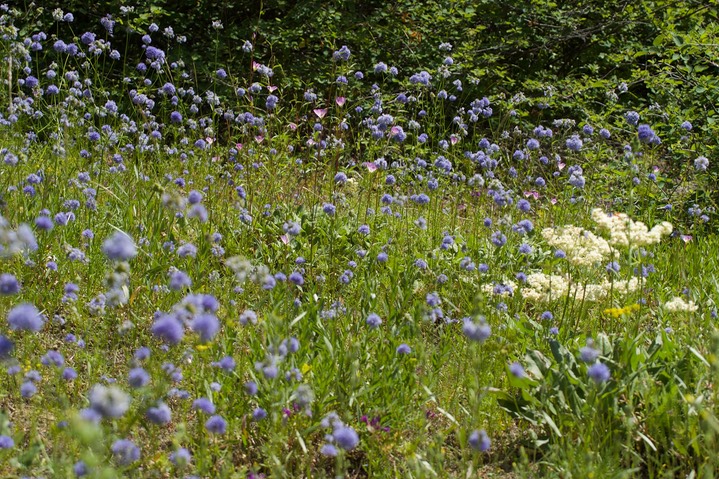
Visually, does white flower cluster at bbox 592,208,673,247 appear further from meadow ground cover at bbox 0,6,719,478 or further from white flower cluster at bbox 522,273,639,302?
white flower cluster at bbox 522,273,639,302

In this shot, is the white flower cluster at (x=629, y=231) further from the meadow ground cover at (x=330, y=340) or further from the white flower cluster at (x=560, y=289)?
the white flower cluster at (x=560, y=289)

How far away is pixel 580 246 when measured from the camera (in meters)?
2.92

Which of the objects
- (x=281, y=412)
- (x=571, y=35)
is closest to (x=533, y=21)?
(x=571, y=35)

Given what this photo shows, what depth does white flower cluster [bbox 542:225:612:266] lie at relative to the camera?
288 centimetres

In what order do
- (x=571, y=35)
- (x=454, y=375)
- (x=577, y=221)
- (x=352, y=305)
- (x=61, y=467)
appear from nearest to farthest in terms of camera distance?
1. (x=61, y=467)
2. (x=454, y=375)
3. (x=352, y=305)
4. (x=577, y=221)
5. (x=571, y=35)

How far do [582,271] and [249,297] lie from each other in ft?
4.66

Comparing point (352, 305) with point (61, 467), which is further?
point (352, 305)

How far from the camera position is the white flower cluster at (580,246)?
2.88m

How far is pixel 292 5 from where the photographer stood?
755 centimetres

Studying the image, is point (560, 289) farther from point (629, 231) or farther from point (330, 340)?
point (330, 340)

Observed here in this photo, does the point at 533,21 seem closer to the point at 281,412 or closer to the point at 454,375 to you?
the point at 454,375

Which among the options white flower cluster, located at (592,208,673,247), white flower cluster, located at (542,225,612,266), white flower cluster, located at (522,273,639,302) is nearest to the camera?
white flower cluster, located at (592,208,673,247)

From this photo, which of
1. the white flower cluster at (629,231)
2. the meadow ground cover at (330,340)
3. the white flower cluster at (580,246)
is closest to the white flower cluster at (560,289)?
the meadow ground cover at (330,340)

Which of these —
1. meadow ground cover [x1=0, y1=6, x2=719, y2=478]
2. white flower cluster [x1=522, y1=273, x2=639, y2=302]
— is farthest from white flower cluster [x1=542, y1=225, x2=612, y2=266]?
white flower cluster [x1=522, y1=273, x2=639, y2=302]
